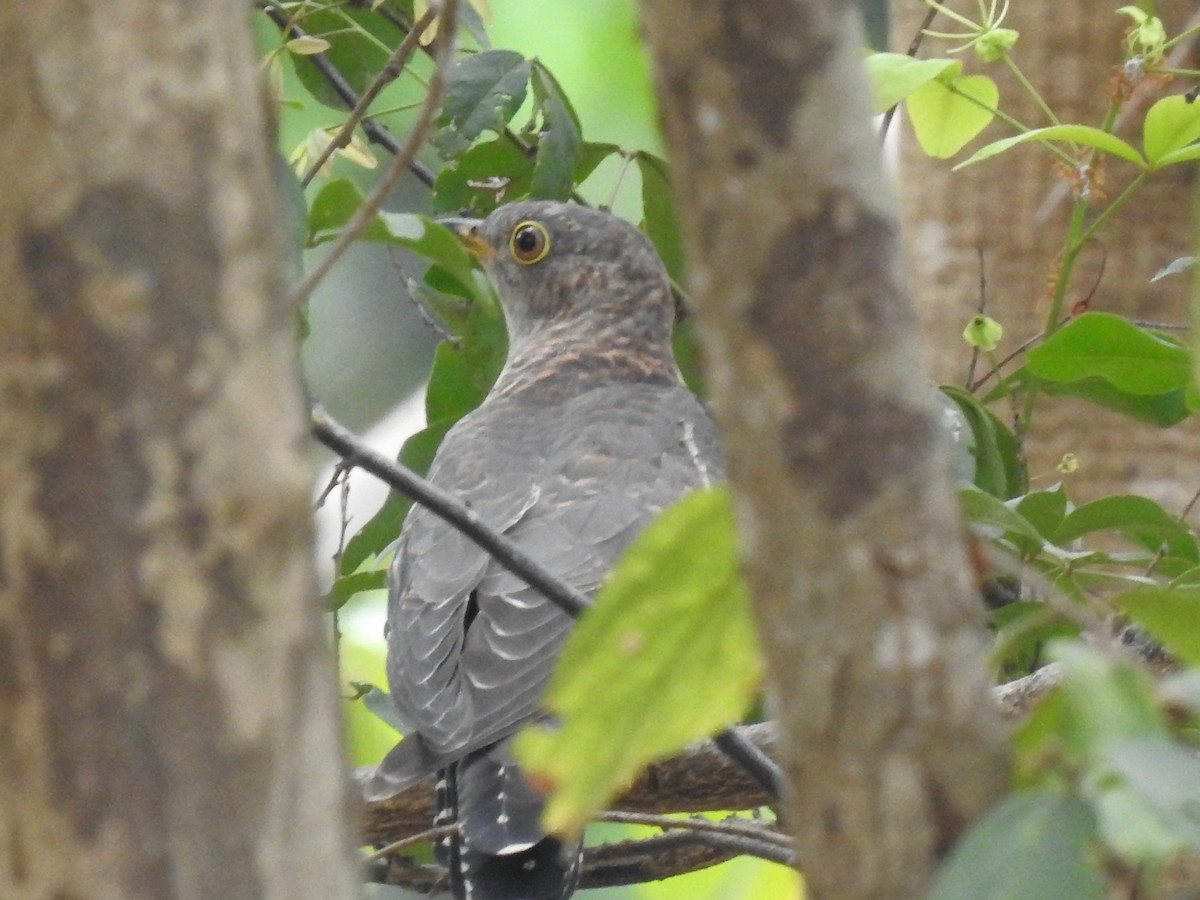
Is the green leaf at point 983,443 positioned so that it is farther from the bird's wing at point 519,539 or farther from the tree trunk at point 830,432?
the tree trunk at point 830,432

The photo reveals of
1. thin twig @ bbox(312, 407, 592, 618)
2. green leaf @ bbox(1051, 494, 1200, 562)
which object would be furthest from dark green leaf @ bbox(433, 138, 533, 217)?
thin twig @ bbox(312, 407, 592, 618)

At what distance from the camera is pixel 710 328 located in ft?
2.05

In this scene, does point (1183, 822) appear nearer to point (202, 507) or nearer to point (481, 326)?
point (202, 507)

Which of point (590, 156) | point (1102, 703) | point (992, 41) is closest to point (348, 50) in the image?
point (590, 156)

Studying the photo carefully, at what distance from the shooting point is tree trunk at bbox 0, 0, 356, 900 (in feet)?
1.93

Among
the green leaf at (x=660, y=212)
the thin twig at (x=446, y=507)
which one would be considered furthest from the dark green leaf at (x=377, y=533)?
the thin twig at (x=446, y=507)

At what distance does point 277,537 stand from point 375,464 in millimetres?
547

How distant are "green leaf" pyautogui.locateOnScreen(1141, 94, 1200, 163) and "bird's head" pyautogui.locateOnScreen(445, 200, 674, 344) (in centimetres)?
126

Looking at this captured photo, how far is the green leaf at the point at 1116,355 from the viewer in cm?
164

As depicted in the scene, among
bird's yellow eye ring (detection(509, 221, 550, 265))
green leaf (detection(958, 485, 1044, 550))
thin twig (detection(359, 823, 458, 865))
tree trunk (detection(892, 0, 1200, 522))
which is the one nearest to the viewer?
green leaf (detection(958, 485, 1044, 550))

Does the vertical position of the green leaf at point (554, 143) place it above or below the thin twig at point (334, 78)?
below

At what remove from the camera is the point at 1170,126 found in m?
1.70

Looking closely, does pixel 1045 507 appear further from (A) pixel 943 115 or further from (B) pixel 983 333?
(A) pixel 943 115

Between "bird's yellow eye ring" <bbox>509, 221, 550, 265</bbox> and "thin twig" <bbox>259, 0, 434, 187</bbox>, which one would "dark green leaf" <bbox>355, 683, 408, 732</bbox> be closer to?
"thin twig" <bbox>259, 0, 434, 187</bbox>
